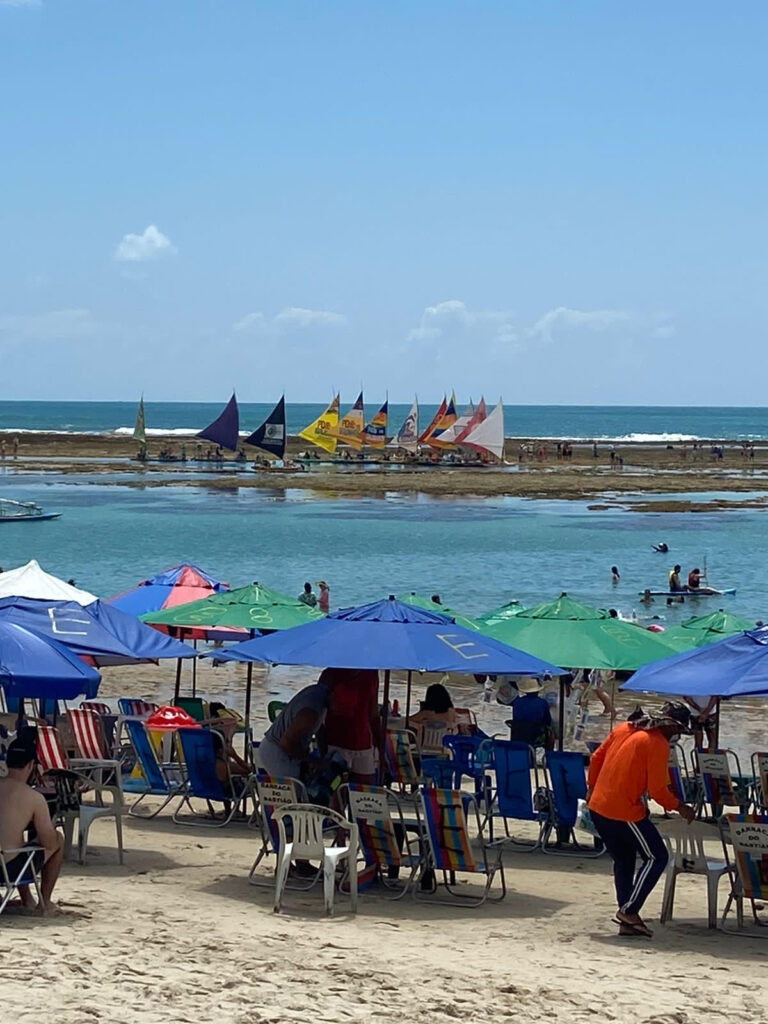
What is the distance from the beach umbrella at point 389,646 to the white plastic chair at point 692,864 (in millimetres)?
1656

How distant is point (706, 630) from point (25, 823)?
8.99 m

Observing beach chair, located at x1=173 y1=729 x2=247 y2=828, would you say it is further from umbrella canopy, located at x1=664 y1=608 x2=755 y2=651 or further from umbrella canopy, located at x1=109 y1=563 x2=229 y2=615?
umbrella canopy, located at x1=664 y1=608 x2=755 y2=651

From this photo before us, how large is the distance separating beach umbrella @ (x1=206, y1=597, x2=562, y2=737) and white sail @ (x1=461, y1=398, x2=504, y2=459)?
250 ft

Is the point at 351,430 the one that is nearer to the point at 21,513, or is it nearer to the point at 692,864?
the point at 21,513

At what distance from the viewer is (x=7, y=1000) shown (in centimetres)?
663

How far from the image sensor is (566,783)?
10.9 metres

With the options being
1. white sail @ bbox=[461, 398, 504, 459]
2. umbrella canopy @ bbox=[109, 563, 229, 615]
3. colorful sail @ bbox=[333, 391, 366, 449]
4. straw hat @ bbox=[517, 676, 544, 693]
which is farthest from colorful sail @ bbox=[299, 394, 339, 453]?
umbrella canopy @ bbox=[109, 563, 229, 615]

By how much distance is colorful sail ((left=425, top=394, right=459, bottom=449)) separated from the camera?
93.3 m

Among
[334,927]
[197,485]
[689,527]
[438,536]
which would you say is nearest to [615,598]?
[438,536]

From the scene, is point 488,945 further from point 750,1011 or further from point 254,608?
point 254,608

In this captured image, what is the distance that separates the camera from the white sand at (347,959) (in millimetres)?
6836

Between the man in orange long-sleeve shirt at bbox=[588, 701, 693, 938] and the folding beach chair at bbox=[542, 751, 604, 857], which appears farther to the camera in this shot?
the folding beach chair at bbox=[542, 751, 604, 857]

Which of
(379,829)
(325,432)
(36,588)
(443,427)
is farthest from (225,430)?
(379,829)

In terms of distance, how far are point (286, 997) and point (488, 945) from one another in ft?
5.57
